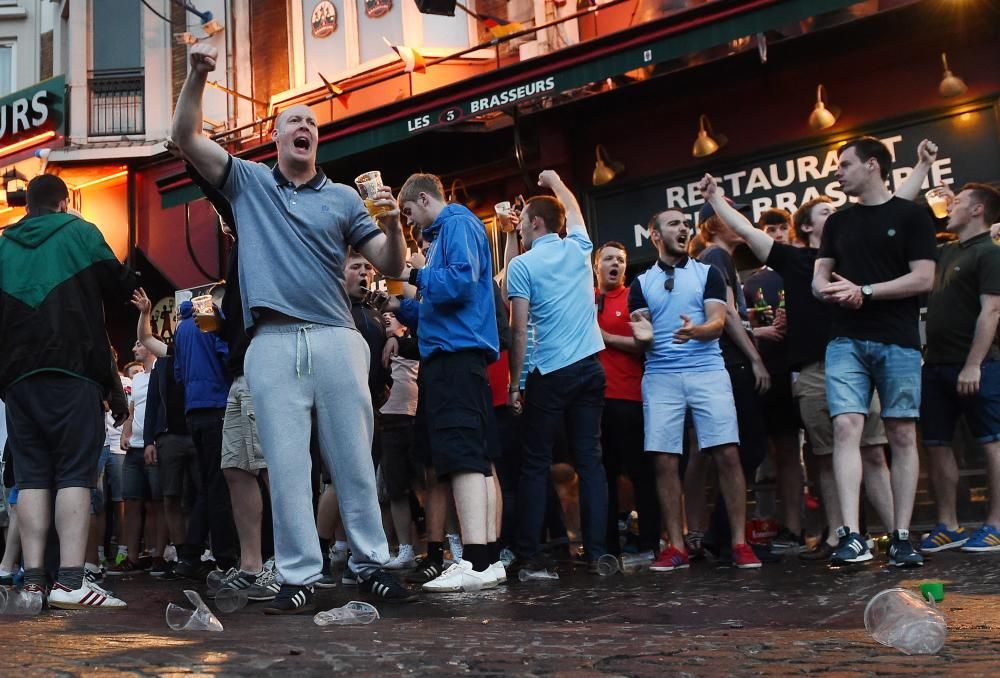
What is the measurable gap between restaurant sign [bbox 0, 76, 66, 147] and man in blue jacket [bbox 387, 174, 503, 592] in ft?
54.4

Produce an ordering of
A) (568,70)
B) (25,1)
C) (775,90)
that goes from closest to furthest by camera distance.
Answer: (568,70), (775,90), (25,1)

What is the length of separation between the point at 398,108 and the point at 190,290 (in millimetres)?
6482

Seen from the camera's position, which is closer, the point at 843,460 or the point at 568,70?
the point at 843,460

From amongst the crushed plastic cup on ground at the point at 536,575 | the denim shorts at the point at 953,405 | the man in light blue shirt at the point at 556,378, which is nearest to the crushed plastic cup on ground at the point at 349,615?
the crushed plastic cup on ground at the point at 536,575

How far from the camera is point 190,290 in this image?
18.2m

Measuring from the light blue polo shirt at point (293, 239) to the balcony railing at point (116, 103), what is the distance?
16.4m

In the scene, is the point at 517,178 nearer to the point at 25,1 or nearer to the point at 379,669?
the point at 379,669

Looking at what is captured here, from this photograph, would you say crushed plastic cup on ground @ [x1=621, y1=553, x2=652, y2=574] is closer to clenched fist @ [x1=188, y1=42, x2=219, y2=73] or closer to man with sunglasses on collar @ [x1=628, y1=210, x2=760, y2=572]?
man with sunglasses on collar @ [x1=628, y1=210, x2=760, y2=572]

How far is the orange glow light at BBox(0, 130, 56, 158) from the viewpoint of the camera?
20141mm

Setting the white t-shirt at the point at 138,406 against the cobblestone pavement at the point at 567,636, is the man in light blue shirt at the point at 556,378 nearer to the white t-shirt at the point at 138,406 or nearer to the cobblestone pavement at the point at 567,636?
the cobblestone pavement at the point at 567,636

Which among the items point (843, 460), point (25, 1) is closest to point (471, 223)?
point (843, 460)

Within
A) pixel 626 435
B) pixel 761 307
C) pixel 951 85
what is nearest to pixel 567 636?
pixel 626 435

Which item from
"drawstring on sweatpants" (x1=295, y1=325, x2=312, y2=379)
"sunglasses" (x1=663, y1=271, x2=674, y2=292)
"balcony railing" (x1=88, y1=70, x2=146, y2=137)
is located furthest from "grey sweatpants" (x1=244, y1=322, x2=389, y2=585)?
"balcony railing" (x1=88, y1=70, x2=146, y2=137)

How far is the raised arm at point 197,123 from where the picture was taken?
412 centimetres
